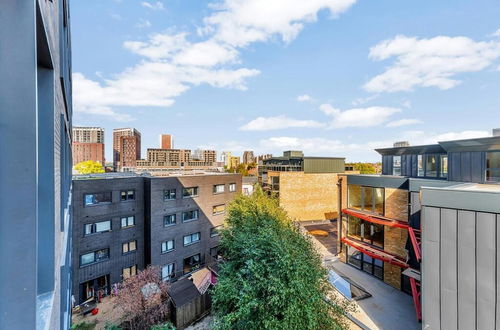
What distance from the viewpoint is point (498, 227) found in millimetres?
7414

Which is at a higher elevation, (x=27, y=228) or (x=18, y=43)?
(x=18, y=43)

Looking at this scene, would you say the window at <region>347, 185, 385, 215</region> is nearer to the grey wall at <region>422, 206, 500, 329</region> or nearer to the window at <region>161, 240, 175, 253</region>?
the grey wall at <region>422, 206, 500, 329</region>

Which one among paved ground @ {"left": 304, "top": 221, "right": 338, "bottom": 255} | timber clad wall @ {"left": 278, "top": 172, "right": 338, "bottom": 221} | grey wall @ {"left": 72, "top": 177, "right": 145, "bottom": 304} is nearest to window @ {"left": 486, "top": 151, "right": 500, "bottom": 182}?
paved ground @ {"left": 304, "top": 221, "right": 338, "bottom": 255}

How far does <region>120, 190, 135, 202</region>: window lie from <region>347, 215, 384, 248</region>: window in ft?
55.7

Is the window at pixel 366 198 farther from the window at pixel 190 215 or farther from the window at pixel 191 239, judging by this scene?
the window at pixel 191 239

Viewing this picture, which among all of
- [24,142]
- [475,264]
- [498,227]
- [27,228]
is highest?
[24,142]

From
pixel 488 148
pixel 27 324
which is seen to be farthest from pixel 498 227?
pixel 27 324

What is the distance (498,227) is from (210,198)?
18679mm

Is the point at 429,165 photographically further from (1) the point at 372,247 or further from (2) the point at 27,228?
(2) the point at 27,228

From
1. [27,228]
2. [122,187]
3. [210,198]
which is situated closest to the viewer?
[27,228]

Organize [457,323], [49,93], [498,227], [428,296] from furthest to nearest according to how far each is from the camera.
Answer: [428,296]
[457,323]
[498,227]
[49,93]

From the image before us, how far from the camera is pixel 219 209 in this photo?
74.1ft

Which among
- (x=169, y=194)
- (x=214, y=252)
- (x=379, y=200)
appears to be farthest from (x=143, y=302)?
(x=379, y=200)

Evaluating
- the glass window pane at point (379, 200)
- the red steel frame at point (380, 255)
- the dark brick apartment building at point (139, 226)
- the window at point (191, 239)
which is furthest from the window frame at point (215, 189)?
the glass window pane at point (379, 200)
